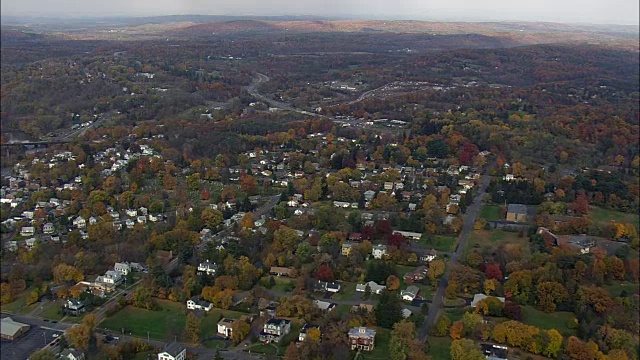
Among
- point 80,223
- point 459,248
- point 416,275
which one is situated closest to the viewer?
point 416,275

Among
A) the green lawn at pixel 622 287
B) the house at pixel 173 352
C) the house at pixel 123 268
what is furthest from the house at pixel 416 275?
the house at pixel 123 268

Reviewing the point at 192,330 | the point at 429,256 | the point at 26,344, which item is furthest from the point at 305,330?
the point at 26,344

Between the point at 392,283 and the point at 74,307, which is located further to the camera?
the point at 392,283

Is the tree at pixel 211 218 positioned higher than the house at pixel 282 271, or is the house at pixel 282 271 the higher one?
the tree at pixel 211 218

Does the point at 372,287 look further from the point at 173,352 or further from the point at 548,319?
the point at 173,352

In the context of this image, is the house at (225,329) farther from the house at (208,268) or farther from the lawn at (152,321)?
the house at (208,268)

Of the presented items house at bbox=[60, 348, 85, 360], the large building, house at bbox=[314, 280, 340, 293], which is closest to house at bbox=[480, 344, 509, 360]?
house at bbox=[314, 280, 340, 293]
